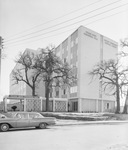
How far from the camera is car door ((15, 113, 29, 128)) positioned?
16.9 metres

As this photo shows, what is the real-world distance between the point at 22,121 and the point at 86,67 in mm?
39050

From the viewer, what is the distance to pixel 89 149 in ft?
30.3

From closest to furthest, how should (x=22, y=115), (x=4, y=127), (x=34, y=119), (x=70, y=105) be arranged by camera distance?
(x=4, y=127), (x=22, y=115), (x=34, y=119), (x=70, y=105)

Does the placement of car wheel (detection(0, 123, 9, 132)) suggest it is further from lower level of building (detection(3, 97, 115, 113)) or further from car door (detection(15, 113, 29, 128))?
lower level of building (detection(3, 97, 115, 113))

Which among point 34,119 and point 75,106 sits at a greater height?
point 34,119

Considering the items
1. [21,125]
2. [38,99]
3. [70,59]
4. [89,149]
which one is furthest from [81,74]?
[89,149]

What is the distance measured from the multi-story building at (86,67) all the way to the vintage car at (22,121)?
35.0 meters

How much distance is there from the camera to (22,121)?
1706cm

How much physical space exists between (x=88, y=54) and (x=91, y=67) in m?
3.20

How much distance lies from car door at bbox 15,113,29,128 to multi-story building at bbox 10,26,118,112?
118 ft

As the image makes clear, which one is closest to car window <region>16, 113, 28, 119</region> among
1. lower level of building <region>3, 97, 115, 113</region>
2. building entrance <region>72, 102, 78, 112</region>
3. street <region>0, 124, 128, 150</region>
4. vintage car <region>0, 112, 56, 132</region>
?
vintage car <region>0, 112, 56, 132</region>

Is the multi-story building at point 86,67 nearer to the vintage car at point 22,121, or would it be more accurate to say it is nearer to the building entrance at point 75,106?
the building entrance at point 75,106

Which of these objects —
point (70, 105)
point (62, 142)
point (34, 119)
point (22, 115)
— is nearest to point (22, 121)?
point (22, 115)

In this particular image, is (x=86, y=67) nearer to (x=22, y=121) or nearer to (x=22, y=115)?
(x=22, y=115)
